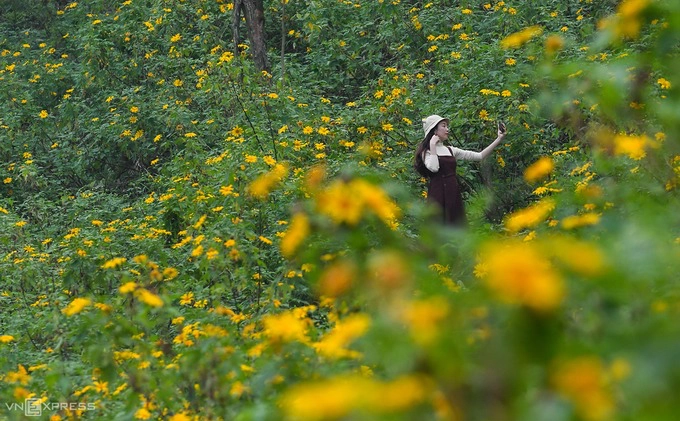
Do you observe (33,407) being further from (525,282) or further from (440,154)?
(440,154)

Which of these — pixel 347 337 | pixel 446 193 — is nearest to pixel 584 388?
pixel 347 337

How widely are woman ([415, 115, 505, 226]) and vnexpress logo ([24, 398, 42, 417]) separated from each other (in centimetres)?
367

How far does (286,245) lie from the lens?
7.57 feet

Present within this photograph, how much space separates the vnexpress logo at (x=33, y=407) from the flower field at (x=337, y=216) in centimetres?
2

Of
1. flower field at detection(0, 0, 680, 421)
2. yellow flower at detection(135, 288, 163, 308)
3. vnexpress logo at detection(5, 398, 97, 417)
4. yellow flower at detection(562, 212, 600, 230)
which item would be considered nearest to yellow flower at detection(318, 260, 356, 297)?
flower field at detection(0, 0, 680, 421)

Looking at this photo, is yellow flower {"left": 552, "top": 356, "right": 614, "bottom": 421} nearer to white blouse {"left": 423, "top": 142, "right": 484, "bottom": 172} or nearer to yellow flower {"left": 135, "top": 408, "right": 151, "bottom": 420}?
yellow flower {"left": 135, "top": 408, "right": 151, "bottom": 420}

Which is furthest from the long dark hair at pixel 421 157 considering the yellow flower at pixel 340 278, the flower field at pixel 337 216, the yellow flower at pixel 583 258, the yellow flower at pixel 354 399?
the yellow flower at pixel 354 399

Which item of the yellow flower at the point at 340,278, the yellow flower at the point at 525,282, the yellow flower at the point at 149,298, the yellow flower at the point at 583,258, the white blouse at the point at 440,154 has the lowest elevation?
the white blouse at the point at 440,154

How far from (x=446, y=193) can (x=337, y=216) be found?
475 cm

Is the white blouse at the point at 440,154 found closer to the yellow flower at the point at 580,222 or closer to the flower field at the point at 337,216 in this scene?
the flower field at the point at 337,216

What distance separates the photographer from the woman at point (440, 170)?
655 cm

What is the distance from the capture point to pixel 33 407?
11.3 ft

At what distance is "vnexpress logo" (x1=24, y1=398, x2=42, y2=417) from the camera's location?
3377 millimetres

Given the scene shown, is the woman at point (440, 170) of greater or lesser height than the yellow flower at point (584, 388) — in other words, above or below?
below
